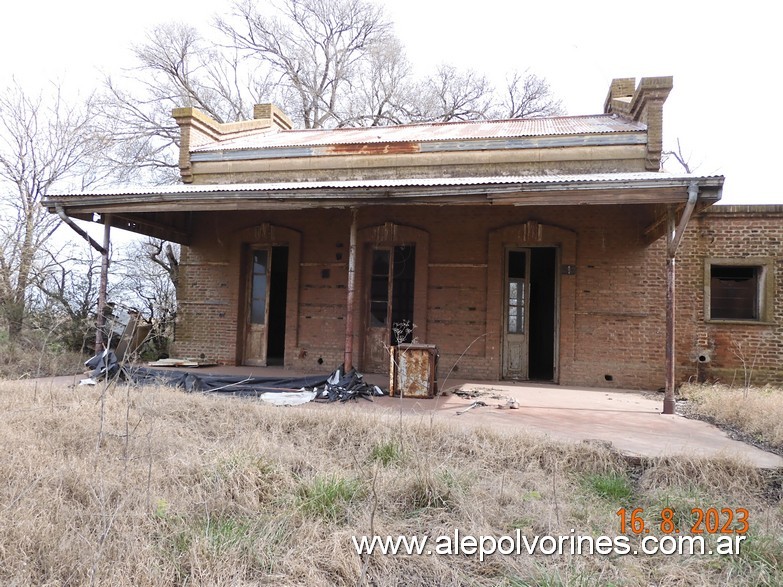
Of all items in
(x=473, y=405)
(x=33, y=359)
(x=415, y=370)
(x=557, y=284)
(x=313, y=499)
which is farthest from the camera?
(x=33, y=359)

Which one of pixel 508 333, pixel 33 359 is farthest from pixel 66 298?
pixel 508 333

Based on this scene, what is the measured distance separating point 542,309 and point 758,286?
13.3ft

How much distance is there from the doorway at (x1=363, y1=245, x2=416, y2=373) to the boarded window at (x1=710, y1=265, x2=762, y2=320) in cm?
553

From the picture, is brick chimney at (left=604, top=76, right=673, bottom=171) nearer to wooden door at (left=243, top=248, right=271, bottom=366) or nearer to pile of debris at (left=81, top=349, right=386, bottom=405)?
pile of debris at (left=81, top=349, right=386, bottom=405)

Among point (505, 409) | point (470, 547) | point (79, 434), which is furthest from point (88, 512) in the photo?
point (505, 409)

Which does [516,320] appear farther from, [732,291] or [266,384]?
[266,384]

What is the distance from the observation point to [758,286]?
930 centimetres

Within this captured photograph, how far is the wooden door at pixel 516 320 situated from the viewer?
9891 millimetres

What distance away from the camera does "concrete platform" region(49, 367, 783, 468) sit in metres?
4.87

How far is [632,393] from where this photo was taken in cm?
865

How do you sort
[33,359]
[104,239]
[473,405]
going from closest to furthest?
[473,405]
[104,239]
[33,359]

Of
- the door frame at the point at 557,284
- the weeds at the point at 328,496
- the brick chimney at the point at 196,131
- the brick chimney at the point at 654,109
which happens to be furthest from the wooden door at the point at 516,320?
the brick chimney at the point at 196,131

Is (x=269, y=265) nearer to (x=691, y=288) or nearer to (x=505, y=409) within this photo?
(x=505, y=409)
